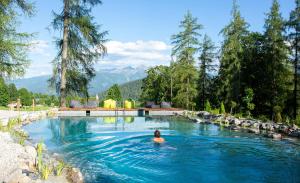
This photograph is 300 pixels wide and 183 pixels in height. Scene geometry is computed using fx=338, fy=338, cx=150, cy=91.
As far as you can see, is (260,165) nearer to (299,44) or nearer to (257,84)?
(299,44)

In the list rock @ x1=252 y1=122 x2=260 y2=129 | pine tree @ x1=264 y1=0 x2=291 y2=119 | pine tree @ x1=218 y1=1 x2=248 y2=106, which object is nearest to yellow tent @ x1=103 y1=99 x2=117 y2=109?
pine tree @ x1=218 y1=1 x2=248 y2=106

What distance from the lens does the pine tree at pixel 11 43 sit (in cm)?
1565

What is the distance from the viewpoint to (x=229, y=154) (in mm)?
13039

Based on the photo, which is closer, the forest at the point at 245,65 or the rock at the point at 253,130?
the rock at the point at 253,130

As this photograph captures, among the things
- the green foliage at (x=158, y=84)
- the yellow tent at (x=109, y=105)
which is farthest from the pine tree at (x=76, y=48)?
the green foliage at (x=158, y=84)

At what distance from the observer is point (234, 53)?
31.6 metres

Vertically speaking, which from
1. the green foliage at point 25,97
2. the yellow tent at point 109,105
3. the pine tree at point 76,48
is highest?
the pine tree at point 76,48

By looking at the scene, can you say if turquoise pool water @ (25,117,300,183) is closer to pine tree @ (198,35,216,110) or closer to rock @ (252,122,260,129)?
rock @ (252,122,260,129)

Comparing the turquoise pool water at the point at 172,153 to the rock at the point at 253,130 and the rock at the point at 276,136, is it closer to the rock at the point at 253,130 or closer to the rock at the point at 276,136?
the rock at the point at 276,136

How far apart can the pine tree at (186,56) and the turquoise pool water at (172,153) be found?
14.2 meters

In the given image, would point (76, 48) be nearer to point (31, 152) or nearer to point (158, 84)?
point (31, 152)

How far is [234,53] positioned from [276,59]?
393 cm

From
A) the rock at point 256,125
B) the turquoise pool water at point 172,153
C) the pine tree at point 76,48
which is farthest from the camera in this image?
the pine tree at point 76,48

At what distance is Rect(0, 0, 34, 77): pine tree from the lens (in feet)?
51.3
